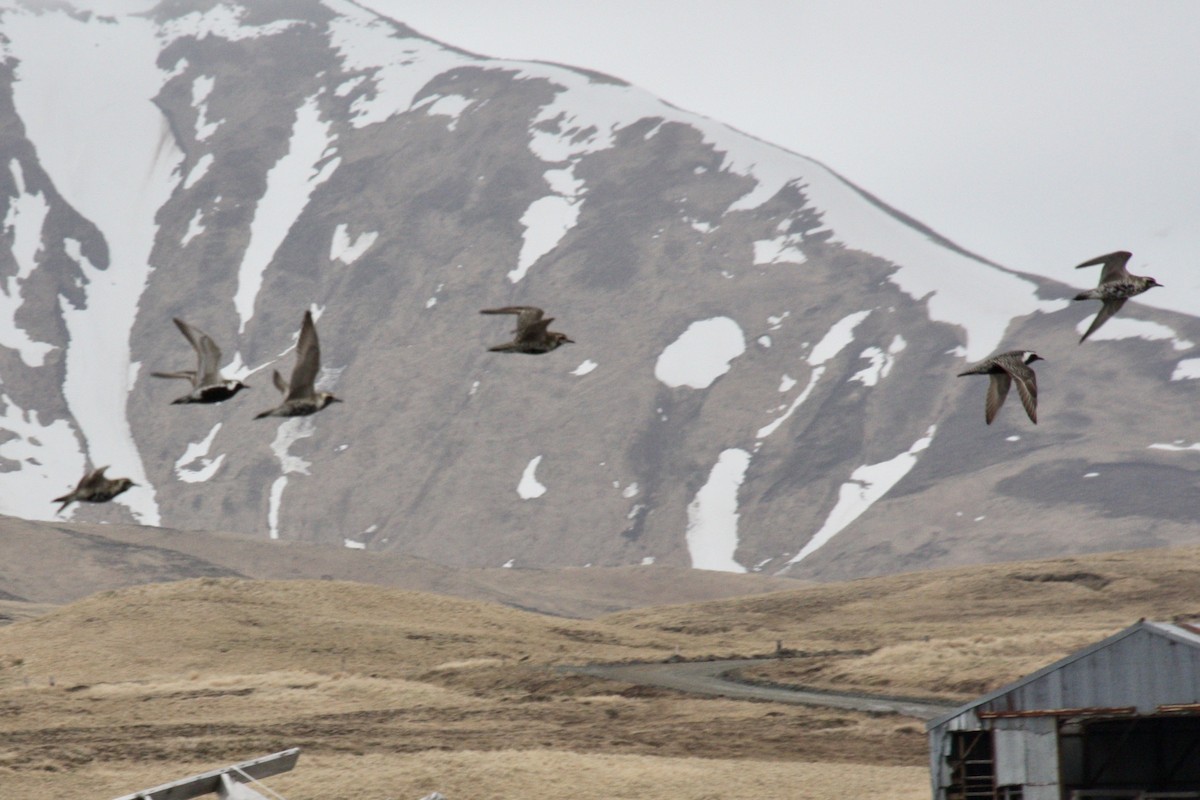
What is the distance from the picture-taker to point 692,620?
92000mm

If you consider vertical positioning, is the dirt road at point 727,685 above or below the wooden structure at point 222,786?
above

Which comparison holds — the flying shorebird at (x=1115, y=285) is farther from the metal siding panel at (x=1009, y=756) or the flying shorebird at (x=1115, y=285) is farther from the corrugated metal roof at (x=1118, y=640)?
the metal siding panel at (x=1009, y=756)

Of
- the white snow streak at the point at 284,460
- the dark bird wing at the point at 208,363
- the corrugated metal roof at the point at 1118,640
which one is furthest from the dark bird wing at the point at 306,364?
the white snow streak at the point at 284,460

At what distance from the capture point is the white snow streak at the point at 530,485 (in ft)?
552

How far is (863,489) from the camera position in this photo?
161 metres

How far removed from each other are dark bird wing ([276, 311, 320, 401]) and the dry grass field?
21912mm

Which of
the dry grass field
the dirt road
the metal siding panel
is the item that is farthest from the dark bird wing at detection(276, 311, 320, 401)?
the dirt road

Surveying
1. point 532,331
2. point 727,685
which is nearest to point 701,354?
point 727,685

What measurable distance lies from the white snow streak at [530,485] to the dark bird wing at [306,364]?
14778 centimetres

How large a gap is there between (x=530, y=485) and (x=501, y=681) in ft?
354

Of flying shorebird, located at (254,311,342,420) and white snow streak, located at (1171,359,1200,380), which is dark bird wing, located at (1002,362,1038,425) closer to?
flying shorebird, located at (254,311,342,420)

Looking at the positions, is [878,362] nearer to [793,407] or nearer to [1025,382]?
[793,407]

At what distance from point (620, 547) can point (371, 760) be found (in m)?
116

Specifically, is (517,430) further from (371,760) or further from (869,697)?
(371,760)
